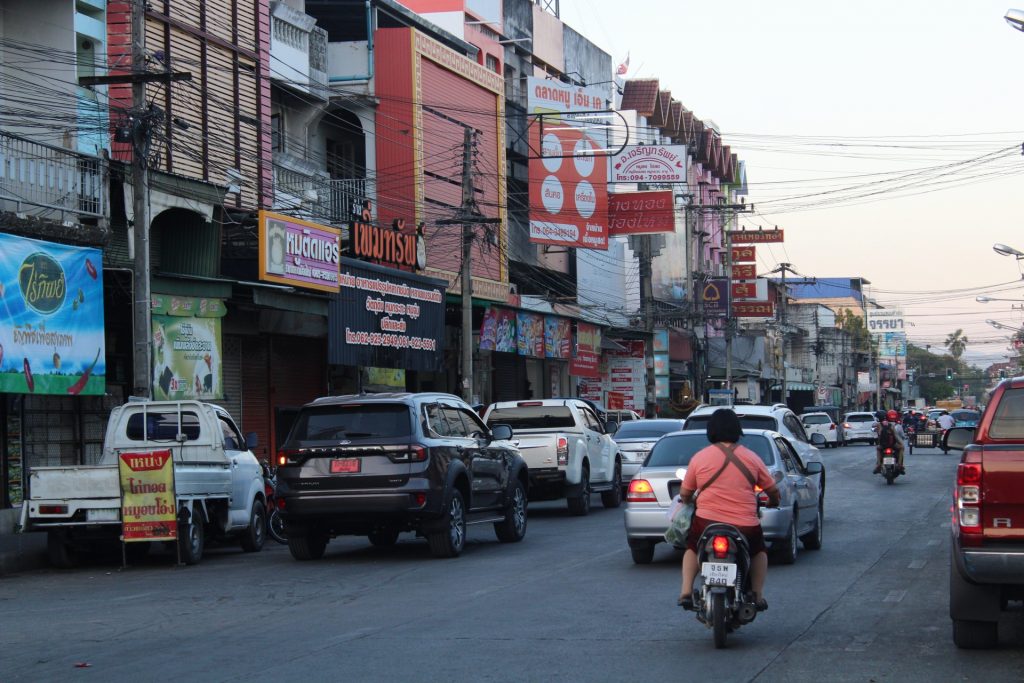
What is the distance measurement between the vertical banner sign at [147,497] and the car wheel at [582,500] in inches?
342

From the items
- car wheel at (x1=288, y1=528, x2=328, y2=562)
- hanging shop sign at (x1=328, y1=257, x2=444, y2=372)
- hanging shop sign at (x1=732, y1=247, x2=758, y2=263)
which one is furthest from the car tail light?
hanging shop sign at (x1=732, y1=247, x2=758, y2=263)

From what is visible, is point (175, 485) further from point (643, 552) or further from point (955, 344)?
point (955, 344)

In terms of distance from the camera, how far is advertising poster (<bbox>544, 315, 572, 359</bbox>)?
44.3m

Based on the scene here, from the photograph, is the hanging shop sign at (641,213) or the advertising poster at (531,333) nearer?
the advertising poster at (531,333)

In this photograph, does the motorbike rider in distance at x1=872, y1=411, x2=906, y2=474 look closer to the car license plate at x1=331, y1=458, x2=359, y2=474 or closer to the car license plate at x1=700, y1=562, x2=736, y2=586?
the car license plate at x1=331, y1=458, x2=359, y2=474

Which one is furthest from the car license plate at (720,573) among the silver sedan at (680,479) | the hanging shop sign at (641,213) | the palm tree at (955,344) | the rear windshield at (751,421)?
the palm tree at (955,344)

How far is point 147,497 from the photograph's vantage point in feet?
53.8

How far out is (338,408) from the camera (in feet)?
53.1

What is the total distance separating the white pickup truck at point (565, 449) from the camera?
896 inches

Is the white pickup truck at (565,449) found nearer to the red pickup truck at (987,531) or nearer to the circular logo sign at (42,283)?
the circular logo sign at (42,283)

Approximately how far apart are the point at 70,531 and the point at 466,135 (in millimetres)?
17244

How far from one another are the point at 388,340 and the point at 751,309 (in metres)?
44.0

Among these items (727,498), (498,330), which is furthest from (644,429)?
(727,498)

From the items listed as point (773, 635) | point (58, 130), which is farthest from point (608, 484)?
point (773, 635)
